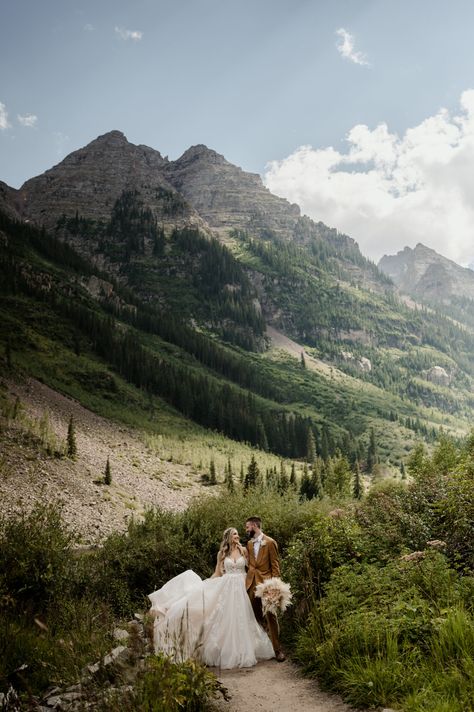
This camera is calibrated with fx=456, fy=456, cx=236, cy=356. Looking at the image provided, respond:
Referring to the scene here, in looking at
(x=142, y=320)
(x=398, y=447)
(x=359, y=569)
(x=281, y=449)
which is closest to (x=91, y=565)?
(x=359, y=569)

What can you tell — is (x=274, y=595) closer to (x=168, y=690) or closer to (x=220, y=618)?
(x=220, y=618)

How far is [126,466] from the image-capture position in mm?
61250

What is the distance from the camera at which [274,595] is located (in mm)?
9125

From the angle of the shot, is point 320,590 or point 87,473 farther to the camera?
point 87,473

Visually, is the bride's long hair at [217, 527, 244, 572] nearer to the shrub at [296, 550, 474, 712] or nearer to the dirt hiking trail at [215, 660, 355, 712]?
the dirt hiking trail at [215, 660, 355, 712]

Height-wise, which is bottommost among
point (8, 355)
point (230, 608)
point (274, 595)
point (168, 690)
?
point (8, 355)

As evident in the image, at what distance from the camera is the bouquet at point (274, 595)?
29.8 ft

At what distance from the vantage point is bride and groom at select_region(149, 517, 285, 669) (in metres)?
9.21

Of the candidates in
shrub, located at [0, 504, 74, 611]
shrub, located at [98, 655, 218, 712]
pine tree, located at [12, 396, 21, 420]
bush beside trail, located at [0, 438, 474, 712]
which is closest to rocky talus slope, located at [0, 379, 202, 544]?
pine tree, located at [12, 396, 21, 420]

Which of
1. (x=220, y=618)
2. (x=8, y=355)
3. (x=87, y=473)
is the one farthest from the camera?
(x=8, y=355)

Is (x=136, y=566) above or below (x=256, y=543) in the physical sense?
below

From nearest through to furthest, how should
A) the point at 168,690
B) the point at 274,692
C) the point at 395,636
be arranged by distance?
the point at 168,690 → the point at 395,636 → the point at 274,692

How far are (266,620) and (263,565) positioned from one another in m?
1.14

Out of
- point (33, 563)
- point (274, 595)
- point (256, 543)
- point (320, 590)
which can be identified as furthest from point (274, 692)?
point (33, 563)
